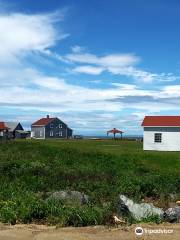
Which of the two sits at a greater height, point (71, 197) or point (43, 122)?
point (43, 122)

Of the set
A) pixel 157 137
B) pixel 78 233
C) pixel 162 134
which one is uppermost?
pixel 162 134

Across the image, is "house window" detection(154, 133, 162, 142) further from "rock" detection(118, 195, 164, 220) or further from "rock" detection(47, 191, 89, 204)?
"rock" detection(118, 195, 164, 220)

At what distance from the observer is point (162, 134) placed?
2024 inches

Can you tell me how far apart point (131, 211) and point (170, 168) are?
17.9 meters

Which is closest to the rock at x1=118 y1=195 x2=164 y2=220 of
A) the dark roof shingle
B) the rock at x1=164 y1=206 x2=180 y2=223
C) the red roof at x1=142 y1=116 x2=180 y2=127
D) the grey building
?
the rock at x1=164 y1=206 x2=180 y2=223

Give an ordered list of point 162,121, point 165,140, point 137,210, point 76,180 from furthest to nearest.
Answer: point 162,121
point 165,140
point 76,180
point 137,210

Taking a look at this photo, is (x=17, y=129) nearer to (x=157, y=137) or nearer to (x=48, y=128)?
(x=48, y=128)

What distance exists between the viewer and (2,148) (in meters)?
38.1

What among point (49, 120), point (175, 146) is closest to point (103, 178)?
point (175, 146)

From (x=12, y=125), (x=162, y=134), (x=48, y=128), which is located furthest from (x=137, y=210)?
(x=12, y=125)

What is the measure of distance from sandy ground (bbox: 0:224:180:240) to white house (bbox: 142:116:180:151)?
1548 inches

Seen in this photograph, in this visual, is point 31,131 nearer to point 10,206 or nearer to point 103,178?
point 103,178

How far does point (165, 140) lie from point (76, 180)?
89.4 feet

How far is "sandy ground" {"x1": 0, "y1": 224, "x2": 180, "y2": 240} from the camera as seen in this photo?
1014 cm
